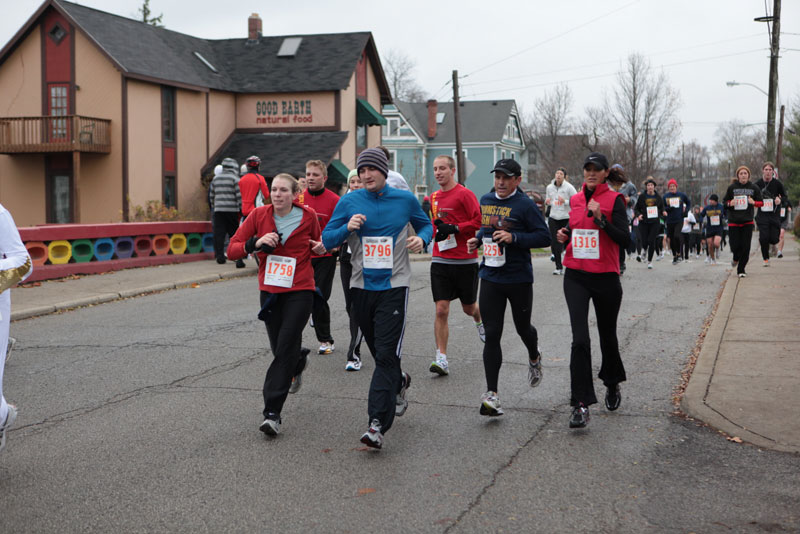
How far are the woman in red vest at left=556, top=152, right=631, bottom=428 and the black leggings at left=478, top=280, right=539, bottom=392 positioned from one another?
0.36 metres

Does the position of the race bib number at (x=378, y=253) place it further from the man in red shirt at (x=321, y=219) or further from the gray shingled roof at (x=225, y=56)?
the gray shingled roof at (x=225, y=56)

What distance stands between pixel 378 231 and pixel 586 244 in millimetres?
1481

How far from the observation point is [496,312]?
6.31m

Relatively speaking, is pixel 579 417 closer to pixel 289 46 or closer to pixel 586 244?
pixel 586 244

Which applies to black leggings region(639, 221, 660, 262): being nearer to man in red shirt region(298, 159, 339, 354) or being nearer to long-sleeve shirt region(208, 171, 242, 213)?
long-sleeve shirt region(208, 171, 242, 213)

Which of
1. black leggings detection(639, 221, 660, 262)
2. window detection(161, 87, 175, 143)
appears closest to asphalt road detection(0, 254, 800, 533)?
black leggings detection(639, 221, 660, 262)

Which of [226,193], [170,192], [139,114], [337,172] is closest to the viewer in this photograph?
[226,193]

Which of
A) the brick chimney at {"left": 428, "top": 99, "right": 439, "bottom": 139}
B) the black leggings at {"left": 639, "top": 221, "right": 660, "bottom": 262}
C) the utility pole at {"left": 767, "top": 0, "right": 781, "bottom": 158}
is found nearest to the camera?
the black leggings at {"left": 639, "top": 221, "right": 660, "bottom": 262}

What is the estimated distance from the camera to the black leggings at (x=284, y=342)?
5.76 meters

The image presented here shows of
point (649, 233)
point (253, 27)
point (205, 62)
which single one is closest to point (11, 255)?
point (649, 233)

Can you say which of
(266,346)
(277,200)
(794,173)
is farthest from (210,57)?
(794,173)

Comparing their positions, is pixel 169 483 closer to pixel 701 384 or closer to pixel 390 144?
pixel 701 384

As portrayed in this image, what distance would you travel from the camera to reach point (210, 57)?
36500 millimetres

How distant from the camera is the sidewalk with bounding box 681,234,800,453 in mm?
5766
